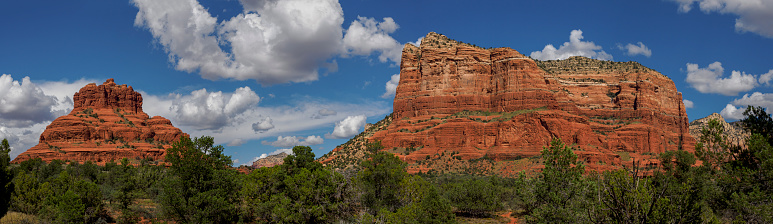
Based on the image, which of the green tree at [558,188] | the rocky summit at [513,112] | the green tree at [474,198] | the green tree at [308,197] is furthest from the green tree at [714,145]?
the rocky summit at [513,112]

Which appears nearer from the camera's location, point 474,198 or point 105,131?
point 474,198

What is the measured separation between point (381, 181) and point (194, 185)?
12929 millimetres

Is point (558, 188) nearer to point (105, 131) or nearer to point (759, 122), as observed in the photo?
point (759, 122)

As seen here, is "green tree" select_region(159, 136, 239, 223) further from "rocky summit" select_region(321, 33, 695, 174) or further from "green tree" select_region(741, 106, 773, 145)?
"rocky summit" select_region(321, 33, 695, 174)

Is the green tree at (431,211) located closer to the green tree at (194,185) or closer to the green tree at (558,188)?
the green tree at (558,188)

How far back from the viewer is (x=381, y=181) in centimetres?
3173

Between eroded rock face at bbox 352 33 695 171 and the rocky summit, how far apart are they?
27 centimetres

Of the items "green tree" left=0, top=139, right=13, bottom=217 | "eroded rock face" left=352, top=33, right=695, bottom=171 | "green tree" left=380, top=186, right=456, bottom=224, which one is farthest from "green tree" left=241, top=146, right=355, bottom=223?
"eroded rock face" left=352, top=33, right=695, bottom=171

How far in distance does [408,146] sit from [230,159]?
87932 mm

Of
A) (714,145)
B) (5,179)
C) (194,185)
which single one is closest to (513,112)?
(714,145)

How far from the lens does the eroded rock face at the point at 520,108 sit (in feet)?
339

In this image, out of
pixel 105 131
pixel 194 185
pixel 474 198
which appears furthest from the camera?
pixel 105 131

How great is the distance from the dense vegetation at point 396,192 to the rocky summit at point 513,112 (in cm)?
Result: 6483

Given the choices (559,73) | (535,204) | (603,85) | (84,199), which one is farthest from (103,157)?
(603,85)
